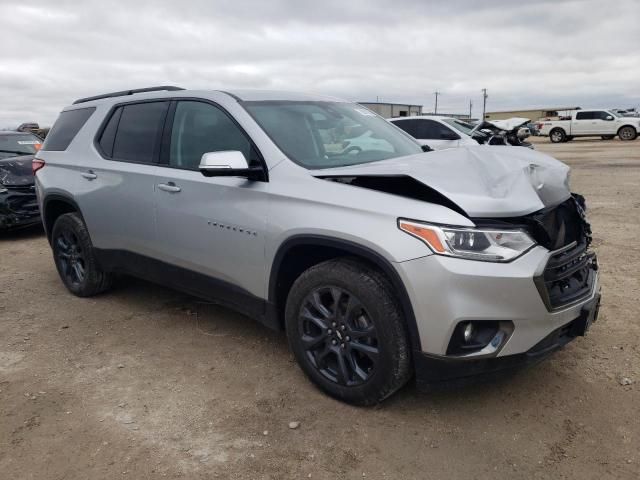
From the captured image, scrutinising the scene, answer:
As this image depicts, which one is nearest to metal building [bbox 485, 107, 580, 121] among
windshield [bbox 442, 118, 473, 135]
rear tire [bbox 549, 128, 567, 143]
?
rear tire [bbox 549, 128, 567, 143]

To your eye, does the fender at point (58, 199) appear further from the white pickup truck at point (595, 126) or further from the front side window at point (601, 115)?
the front side window at point (601, 115)

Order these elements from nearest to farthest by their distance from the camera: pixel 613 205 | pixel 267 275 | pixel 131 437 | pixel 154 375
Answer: pixel 131 437
pixel 267 275
pixel 154 375
pixel 613 205

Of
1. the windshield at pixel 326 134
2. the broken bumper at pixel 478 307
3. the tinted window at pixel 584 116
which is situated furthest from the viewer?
the tinted window at pixel 584 116

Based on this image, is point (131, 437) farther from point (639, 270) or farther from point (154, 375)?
point (639, 270)

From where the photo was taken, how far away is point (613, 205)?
8617mm

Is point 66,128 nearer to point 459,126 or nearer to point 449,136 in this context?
point 449,136

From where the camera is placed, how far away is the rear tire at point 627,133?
92.4 feet

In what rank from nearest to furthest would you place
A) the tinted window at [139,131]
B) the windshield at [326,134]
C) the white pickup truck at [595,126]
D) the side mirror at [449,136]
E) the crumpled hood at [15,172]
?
the windshield at [326,134] < the tinted window at [139,131] < the crumpled hood at [15,172] < the side mirror at [449,136] < the white pickup truck at [595,126]

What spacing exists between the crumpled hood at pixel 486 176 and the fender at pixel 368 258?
0.37m

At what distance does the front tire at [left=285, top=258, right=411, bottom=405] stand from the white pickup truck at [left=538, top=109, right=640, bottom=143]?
29970 millimetres

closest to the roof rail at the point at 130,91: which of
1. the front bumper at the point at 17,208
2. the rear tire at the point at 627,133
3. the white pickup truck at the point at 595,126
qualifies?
the front bumper at the point at 17,208

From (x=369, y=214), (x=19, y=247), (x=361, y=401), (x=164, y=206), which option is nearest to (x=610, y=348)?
(x=361, y=401)

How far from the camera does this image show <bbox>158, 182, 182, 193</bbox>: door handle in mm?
3716

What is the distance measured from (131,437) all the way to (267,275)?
3.75 feet
